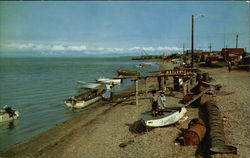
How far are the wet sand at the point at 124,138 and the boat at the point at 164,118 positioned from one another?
53cm

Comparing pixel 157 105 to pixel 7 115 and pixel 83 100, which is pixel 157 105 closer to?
pixel 83 100

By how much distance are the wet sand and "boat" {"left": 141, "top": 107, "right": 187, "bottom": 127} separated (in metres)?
0.53

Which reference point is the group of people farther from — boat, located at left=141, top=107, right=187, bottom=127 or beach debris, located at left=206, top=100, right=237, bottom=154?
beach debris, located at left=206, top=100, right=237, bottom=154

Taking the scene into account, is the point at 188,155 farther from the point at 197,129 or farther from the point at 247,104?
the point at 247,104

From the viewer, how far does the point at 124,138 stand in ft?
43.6

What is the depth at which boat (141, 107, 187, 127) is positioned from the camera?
12945 mm

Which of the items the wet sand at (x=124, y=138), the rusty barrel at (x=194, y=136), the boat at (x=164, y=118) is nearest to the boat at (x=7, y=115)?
the wet sand at (x=124, y=138)

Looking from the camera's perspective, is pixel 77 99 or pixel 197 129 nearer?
pixel 197 129

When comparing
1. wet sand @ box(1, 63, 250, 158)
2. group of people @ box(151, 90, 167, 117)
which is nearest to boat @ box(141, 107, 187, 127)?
group of people @ box(151, 90, 167, 117)

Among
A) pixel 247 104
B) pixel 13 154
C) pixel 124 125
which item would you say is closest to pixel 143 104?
pixel 124 125

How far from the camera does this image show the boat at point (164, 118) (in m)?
12.9

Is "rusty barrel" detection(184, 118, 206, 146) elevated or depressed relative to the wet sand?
elevated

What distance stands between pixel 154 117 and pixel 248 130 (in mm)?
5630

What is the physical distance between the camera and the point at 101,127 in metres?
16.2
